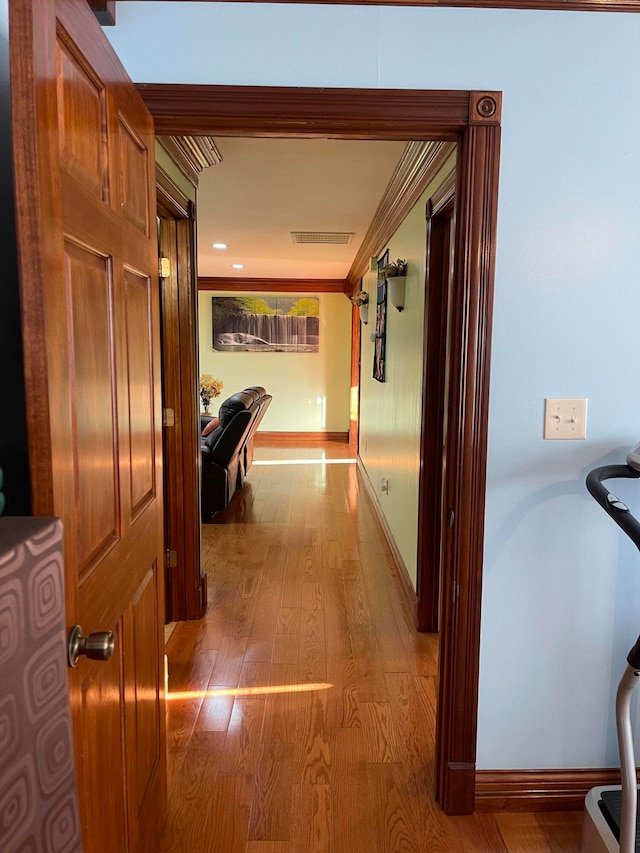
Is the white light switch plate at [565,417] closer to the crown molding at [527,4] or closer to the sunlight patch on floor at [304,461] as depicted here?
the crown molding at [527,4]

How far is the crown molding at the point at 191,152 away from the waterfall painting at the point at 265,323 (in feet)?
18.9

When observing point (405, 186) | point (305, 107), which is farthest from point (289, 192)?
point (305, 107)

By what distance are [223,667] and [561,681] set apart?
1.47 m

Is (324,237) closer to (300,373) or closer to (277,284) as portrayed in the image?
(277,284)

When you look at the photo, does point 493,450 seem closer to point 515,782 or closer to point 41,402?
point 515,782

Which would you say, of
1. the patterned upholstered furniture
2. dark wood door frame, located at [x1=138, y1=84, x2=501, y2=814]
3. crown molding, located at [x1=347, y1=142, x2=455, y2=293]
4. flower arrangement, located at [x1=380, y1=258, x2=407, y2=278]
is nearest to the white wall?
crown molding, located at [x1=347, y1=142, x2=455, y2=293]

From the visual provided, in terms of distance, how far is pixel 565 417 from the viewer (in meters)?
1.74

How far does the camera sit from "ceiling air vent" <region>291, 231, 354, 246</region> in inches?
212

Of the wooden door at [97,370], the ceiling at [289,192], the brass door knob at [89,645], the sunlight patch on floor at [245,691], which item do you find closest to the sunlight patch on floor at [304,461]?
the ceiling at [289,192]

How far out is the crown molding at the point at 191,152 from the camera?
2627 millimetres

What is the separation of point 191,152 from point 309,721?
8.33 ft

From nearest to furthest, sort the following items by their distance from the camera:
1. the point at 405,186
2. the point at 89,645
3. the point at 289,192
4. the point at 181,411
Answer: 1. the point at 89,645
2. the point at 181,411
3. the point at 405,186
4. the point at 289,192

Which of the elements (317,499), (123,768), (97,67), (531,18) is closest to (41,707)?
(123,768)

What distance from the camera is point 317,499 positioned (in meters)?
5.59
